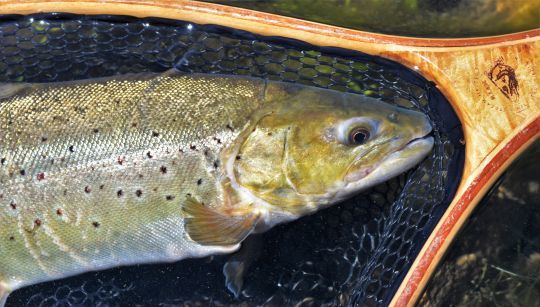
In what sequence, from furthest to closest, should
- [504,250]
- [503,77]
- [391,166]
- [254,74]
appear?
1. [504,250]
2. [254,74]
3. [503,77]
4. [391,166]

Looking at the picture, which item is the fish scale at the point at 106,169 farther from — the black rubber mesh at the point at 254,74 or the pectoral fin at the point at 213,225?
the black rubber mesh at the point at 254,74

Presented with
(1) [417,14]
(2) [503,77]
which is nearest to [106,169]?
(2) [503,77]

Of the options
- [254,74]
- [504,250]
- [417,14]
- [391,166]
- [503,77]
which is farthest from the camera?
[417,14]

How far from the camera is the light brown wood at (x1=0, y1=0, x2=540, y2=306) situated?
2.57 meters

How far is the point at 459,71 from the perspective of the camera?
275 cm

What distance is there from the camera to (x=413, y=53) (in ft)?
9.21

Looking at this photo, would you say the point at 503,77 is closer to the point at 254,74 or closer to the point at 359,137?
the point at 359,137

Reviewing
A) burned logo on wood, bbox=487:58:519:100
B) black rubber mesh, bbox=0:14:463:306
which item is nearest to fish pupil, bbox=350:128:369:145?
black rubber mesh, bbox=0:14:463:306

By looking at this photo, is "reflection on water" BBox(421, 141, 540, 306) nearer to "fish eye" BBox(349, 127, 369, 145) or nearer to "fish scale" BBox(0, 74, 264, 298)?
"fish eye" BBox(349, 127, 369, 145)

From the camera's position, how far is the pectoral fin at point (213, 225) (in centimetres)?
253

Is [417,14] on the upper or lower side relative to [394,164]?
upper

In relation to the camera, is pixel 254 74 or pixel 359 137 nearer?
pixel 359 137

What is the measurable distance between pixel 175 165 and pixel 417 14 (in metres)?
1.94

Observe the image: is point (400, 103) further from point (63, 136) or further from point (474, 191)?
point (63, 136)
